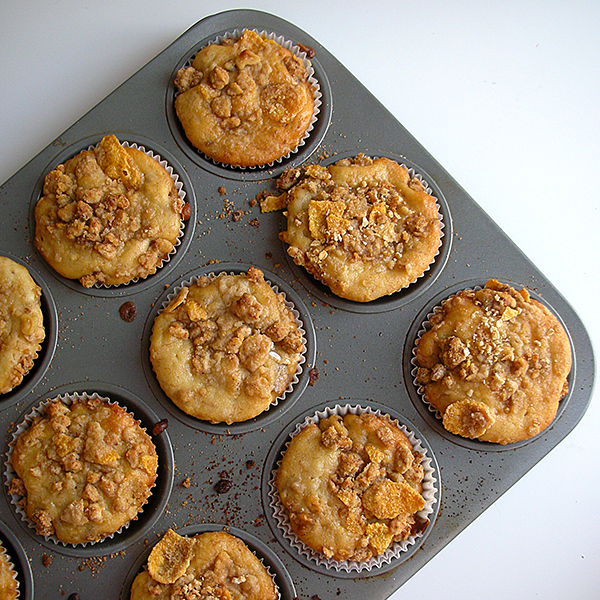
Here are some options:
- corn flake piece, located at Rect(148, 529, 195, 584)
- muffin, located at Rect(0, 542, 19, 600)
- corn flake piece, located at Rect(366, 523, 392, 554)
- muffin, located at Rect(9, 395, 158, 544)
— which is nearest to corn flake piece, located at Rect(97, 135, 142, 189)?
muffin, located at Rect(9, 395, 158, 544)

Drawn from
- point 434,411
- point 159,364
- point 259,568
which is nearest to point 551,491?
point 434,411

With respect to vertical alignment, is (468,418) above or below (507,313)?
below

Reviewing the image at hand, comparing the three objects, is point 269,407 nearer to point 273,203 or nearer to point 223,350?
point 223,350

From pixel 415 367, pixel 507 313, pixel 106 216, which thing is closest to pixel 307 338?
pixel 415 367

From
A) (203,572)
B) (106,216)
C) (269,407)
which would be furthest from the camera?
(269,407)

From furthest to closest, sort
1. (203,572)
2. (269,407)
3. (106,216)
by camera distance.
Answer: (269,407), (106,216), (203,572)

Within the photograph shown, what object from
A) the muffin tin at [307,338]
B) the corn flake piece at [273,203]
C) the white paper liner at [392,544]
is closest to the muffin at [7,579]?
the muffin tin at [307,338]

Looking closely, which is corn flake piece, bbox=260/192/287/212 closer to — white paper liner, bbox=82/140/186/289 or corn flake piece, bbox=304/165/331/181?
corn flake piece, bbox=304/165/331/181

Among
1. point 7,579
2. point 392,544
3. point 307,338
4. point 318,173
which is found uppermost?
point 318,173

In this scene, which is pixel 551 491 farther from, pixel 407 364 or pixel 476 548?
pixel 407 364
